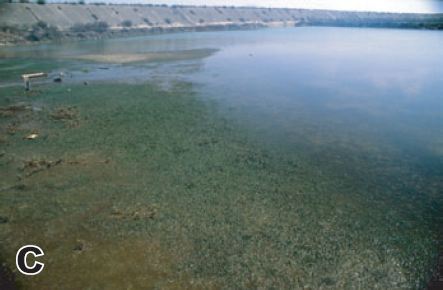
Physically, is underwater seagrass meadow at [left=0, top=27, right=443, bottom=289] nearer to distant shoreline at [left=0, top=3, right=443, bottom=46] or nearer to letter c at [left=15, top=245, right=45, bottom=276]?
letter c at [left=15, top=245, right=45, bottom=276]

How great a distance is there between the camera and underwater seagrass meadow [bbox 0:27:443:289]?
10359 millimetres

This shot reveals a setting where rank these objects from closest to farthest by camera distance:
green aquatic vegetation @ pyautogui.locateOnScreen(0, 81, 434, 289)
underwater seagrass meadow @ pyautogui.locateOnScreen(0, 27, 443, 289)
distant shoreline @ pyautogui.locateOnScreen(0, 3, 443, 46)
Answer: green aquatic vegetation @ pyautogui.locateOnScreen(0, 81, 434, 289)
underwater seagrass meadow @ pyautogui.locateOnScreen(0, 27, 443, 289)
distant shoreline @ pyautogui.locateOnScreen(0, 3, 443, 46)

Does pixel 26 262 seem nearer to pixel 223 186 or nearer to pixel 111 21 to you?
pixel 223 186

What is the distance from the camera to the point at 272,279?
9844 mm

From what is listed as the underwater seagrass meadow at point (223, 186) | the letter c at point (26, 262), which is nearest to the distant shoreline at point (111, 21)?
the underwater seagrass meadow at point (223, 186)

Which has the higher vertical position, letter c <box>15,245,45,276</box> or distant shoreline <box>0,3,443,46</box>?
distant shoreline <box>0,3,443,46</box>

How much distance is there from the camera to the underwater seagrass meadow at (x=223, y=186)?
34.0 feet

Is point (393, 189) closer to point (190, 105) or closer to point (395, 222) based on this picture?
point (395, 222)

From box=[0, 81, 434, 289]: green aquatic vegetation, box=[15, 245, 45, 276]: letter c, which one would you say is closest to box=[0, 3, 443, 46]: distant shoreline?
box=[0, 81, 434, 289]: green aquatic vegetation

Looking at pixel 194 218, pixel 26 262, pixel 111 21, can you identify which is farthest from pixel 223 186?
pixel 111 21

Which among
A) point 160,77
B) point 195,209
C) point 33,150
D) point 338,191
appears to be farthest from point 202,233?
point 160,77

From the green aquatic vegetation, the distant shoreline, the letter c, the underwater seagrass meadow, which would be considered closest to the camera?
the green aquatic vegetation

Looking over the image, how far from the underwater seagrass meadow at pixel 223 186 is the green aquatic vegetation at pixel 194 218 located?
0.17 ft

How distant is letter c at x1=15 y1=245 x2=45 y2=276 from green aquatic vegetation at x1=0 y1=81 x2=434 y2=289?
240 millimetres
